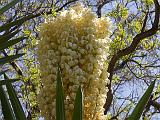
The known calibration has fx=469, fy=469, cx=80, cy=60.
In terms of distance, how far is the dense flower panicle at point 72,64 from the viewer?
113 inches

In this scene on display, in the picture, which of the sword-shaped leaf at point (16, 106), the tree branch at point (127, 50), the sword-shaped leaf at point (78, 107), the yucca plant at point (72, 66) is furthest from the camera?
the tree branch at point (127, 50)

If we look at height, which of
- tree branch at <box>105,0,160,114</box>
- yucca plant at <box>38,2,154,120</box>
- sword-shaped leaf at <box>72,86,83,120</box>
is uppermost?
tree branch at <box>105,0,160,114</box>

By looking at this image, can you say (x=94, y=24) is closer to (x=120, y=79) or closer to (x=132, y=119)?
(x=132, y=119)

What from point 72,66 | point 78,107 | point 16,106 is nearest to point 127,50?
point 72,66

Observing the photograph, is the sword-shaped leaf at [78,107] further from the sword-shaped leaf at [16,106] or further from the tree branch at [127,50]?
the tree branch at [127,50]

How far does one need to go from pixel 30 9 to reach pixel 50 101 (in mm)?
6619

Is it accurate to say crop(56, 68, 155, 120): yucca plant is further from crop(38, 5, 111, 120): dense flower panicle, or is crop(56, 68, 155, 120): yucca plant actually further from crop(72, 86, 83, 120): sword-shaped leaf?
crop(38, 5, 111, 120): dense flower panicle

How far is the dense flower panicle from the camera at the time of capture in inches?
113

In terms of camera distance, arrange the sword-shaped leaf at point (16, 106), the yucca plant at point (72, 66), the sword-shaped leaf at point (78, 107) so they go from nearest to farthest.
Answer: the sword-shaped leaf at point (78, 107), the sword-shaped leaf at point (16, 106), the yucca plant at point (72, 66)

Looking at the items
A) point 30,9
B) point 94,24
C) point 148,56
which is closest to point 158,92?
point 148,56

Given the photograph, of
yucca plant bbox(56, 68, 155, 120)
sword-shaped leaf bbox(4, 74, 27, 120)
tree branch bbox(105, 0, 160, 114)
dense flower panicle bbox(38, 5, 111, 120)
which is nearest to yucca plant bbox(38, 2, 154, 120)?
dense flower panicle bbox(38, 5, 111, 120)

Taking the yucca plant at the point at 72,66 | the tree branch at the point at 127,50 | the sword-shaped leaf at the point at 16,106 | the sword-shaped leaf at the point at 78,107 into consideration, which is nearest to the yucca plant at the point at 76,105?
the sword-shaped leaf at the point at 78,107

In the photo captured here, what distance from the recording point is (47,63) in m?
2.89

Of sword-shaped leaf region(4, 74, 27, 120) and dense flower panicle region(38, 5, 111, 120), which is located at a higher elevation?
dense flower panicle region(38, 5, 111, 120)
